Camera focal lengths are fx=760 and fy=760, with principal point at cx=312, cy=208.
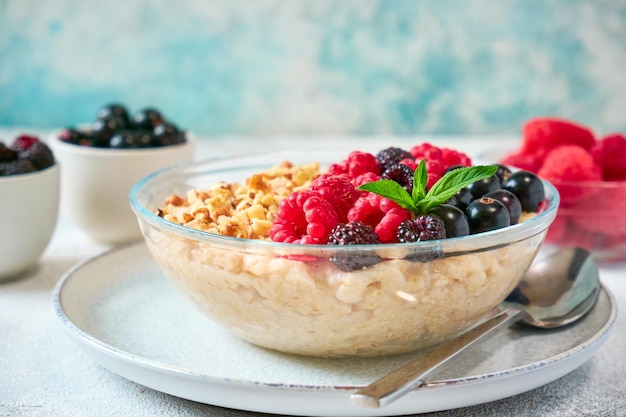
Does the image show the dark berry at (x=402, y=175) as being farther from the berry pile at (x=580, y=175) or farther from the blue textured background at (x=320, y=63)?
the blue textured background at (x=320, y=63)

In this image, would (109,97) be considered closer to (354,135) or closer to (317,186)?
(354,135)

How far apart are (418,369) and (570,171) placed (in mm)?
867

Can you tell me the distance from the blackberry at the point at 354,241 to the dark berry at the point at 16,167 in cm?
81

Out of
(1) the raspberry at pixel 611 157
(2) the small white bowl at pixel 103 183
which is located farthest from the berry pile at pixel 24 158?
(1) the raspberry at pixel 611 157

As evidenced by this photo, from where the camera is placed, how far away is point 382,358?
119cm

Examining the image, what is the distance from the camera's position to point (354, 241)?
3.47 feet

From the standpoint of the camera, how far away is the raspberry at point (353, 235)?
1.06 meters

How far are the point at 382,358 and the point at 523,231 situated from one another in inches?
11.6

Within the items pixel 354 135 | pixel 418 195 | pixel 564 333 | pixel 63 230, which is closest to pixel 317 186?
pixel 418 195

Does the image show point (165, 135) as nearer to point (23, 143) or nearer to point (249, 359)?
point (23, 143)

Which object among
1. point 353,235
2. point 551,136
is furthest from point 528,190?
point 551,136

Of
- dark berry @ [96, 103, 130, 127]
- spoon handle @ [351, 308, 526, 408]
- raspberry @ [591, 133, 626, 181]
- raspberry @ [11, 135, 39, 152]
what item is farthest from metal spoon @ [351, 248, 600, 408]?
dark berry @ [96, 103, 130, 127]

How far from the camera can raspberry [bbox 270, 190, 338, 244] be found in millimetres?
1118

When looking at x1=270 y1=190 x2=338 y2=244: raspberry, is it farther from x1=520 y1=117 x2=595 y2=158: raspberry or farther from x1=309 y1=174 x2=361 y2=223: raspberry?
x1=520 y1=117 x2=595 y2=158: raspberry
